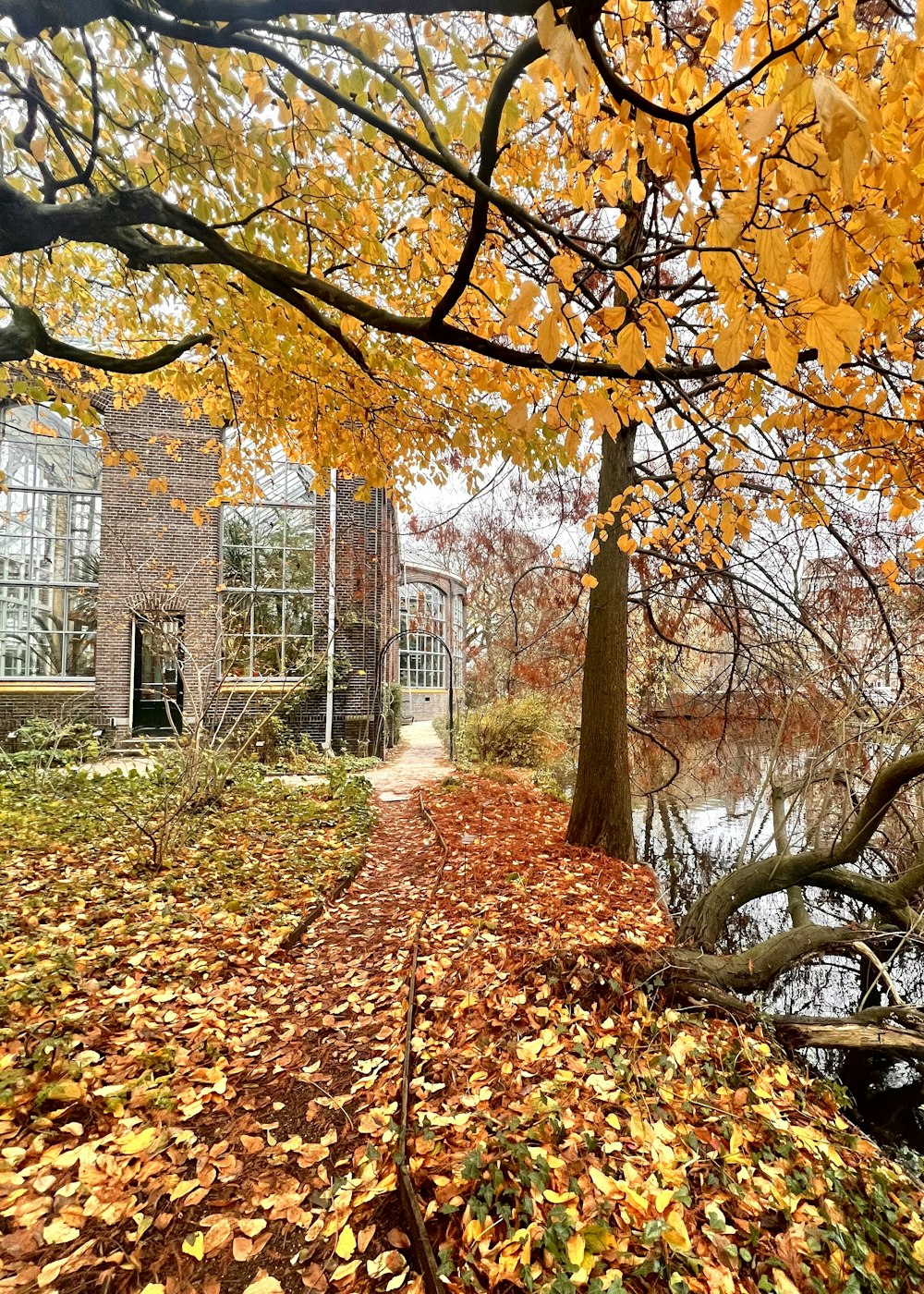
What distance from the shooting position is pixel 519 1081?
2395 millimetres

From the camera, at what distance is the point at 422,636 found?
787 inches

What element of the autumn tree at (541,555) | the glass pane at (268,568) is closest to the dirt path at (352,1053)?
the autumn tree at (541,555)

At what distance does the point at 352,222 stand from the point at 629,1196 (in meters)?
4.59

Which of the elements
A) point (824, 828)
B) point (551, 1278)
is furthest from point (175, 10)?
point (824, 828)

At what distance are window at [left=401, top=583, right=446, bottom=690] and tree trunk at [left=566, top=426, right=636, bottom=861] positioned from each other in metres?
14.3

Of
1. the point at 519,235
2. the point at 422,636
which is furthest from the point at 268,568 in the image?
the point at 519,235

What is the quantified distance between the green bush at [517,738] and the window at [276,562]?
3980 millimetres

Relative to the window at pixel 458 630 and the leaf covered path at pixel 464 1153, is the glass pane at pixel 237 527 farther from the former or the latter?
the window at pixel 458 630

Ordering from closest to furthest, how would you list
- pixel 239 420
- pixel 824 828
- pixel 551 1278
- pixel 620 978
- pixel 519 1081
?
pixel 551 1278 < pixel 519 1081 < pixel 620 978 < pixel 239 420 < pixel 824 828

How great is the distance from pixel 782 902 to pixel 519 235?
24.1 ft

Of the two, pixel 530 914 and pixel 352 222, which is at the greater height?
pixel 352 222

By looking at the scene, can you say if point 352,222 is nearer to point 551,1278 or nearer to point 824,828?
point 551,1278

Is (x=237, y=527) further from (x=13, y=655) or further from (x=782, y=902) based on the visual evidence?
(x=782, y=902)

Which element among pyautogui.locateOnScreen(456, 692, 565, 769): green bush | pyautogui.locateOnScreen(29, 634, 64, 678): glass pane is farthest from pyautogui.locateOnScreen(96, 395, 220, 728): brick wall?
pyautogui.locateOnScreen(456, 692, 565, 769): green bush
